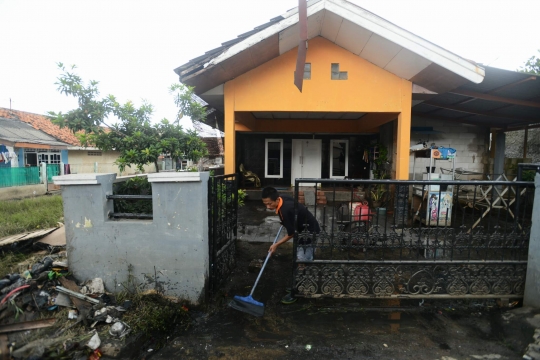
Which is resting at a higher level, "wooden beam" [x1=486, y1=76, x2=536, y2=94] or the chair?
"wooden beam" [x1=486, y1=76, x2=536, y2=94]

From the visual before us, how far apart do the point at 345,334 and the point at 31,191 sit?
55.4 ft

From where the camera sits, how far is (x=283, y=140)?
11562 millimetres

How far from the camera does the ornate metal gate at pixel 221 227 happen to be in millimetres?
3432

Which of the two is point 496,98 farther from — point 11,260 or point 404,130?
point 11,260

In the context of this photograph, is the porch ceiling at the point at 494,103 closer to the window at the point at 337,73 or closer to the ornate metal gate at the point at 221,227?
the window at the point at 337,73

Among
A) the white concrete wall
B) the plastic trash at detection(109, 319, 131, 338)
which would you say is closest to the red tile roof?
the plastic trash at detection(109, 319, 131, 338)

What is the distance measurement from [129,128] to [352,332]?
392cm

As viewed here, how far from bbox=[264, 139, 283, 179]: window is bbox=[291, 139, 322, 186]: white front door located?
0.57 metres

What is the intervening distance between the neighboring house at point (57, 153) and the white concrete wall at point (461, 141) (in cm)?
1651

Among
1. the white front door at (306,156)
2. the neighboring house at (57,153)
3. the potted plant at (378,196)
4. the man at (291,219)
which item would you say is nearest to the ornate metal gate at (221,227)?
the man at (291,219)

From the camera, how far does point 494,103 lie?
22.2ft

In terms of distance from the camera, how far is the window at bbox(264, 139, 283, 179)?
38.1 ft

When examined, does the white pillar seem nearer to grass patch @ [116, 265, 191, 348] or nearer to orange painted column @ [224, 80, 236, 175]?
orange painted column @ [224, 80, 236, 175]

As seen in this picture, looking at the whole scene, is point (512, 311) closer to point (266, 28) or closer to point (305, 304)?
point (305, 304)
